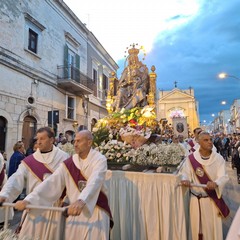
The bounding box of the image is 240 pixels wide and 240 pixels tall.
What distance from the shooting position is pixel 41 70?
13.3 m

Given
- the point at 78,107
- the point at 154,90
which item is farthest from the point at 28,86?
the point at 154,90

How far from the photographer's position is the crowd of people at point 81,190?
2.46m

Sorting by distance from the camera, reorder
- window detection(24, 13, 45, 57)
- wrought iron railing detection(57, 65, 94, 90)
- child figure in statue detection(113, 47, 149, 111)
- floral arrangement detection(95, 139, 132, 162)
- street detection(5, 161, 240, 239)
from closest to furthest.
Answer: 1. floral arrangement detection(95, 139, 132, 162)
2. street detection(5, 161, 240, 239)
3. child figure in statue detection(113, 47, 149, 111)
4. window detection(24, 13, 45, 57)
5. wrought iron railing detection(57, 65, 94, 90)

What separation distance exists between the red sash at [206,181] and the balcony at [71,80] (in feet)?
41.3

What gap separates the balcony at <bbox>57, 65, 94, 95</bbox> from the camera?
49.0 feet

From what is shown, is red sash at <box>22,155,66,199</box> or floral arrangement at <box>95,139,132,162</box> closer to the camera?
red sash at <box>22,155,66,199</box>

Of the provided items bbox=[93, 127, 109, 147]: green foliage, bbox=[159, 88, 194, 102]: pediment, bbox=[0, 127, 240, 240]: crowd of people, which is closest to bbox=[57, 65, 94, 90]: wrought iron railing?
bbox=[93, 127, 109, 147]: green foliage

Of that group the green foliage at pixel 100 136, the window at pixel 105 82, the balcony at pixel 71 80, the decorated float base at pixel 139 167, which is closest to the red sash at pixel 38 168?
the decorated float base at pixel 139 167

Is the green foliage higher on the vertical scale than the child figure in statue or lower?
lower

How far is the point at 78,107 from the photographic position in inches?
690

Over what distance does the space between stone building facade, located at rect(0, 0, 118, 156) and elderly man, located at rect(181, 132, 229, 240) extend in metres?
8.30

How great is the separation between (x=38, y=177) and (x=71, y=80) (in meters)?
12.6

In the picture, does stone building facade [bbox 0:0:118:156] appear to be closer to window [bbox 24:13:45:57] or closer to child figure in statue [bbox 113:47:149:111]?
window [bbox 24:13:45:57]

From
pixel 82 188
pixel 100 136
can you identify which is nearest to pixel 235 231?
pixel 82 188
